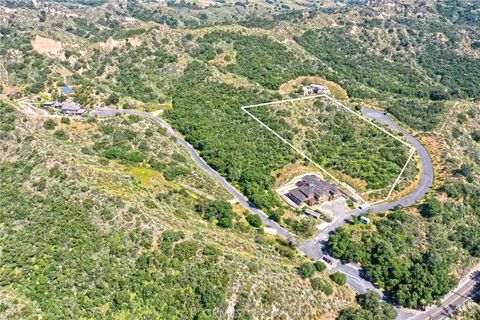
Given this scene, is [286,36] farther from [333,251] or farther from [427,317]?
[427,317]

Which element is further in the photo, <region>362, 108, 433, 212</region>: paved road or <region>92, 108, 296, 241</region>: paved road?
<region>362, 108, 433, 212</region>: paved road

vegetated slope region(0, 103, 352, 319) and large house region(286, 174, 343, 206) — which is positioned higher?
vegetated slope region(0, 103, 352, 319)

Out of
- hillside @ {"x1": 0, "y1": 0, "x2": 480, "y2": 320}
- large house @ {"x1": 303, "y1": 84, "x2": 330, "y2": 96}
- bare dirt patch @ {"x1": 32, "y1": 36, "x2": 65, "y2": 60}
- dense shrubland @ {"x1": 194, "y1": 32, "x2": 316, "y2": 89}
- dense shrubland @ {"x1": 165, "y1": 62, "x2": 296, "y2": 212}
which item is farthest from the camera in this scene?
dense shrubland @ {"x1": 194, "y1": 32, "x2": 316, "y2": 89}

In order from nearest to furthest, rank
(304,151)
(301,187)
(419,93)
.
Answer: (301,187), (304,151), (419,93)

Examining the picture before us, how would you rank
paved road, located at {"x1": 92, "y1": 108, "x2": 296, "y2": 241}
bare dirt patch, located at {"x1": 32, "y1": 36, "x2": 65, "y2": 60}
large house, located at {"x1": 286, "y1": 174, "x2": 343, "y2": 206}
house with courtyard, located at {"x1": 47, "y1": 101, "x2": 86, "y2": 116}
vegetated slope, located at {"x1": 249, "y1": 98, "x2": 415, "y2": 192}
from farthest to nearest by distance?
bare dirt patch, located at {"x1": 32, "y1": 36, "x2": 65, "y2": 60} < house with courtyard, located at {"x1": 47, "y1": 101, "x2": 86, "y2": 116} < vegetated slope, located at {"x1": 249, "y1": 98, "x2": 415, "y2": 192} < large house, located at {"x1": 286, "y1": 174, "x2": 343, "y2": 206} < paved road, located at {"x1": 92, "y1": 108, "x2": 296, "y2": 241}

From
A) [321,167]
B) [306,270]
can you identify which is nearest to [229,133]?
[321,167]

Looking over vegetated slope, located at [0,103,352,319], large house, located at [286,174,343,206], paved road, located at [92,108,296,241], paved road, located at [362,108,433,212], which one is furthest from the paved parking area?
vegetated slope, located at [0,103,352,319]

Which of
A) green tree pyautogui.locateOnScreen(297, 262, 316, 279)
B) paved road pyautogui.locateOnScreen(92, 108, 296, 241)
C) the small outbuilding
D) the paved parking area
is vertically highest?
green tree pyautogui.locateOnScreen(297, 262, 316, 279)

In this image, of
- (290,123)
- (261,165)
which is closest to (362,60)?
(290,123)

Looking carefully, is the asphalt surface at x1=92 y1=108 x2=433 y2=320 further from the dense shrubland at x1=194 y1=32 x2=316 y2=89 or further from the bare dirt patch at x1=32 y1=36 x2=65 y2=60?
the bare dirt patch at x1=32 y1=36 x2=65 y2=60

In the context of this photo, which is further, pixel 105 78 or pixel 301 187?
pixel 105 78
